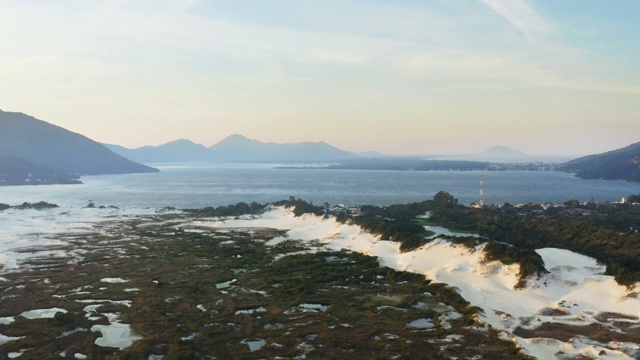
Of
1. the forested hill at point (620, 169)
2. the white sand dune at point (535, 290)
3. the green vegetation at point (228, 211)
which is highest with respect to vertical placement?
the forested hill at point (620, 169)

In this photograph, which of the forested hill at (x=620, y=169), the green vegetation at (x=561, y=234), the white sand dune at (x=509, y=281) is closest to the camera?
the white sand dune at (x=509, y=281)

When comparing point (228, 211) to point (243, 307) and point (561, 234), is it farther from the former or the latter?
point (243, 307)

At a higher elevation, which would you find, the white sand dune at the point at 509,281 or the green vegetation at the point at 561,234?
the green vegetation at the point at 561,234

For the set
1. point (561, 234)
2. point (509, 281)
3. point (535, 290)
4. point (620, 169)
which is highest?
point (620, 169)

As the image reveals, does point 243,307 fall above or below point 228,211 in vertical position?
below

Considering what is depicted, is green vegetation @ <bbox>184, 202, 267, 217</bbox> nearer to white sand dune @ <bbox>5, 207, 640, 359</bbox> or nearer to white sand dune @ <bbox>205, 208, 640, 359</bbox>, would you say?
white sand dune @ <bbox>5, 207, 640, 359</bbox>

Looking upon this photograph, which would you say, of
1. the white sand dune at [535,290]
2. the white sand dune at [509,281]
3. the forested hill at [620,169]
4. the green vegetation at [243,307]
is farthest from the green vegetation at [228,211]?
the forested hill at [620,169]

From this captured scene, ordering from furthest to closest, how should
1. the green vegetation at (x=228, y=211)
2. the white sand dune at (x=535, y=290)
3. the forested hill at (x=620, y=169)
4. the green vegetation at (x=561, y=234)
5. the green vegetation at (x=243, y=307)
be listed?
the forested hill at (x=620, y=169)
the green vegetation at (x=228, y=211)
the green vegetation at (x=561, y=234)
the white sand dune at (x=535, y=290)
the green vegetation at (x=243, y=307)

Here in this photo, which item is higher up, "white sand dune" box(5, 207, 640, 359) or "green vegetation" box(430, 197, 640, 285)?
"green vegetation" box(430, 197, 640, 285)

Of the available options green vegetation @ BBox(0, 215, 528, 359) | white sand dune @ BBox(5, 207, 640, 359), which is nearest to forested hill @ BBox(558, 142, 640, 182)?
white sand dune @ BBox(5, 207, 640, 359)

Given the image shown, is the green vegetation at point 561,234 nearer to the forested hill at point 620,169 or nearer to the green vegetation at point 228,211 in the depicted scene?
the green vegetation at point 228,211

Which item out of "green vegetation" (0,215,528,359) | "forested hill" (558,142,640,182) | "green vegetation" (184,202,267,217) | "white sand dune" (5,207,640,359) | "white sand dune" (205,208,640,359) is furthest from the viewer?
"forested hill" (558,142,640,182)

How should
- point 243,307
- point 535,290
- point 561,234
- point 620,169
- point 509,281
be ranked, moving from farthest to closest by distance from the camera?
point 620,169 → point 561,234 → point 509,281 → point 535,290 → point 243,307

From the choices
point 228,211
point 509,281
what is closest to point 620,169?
point 228,211
